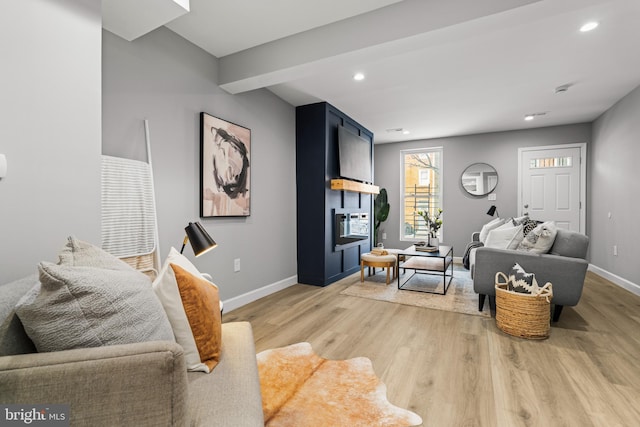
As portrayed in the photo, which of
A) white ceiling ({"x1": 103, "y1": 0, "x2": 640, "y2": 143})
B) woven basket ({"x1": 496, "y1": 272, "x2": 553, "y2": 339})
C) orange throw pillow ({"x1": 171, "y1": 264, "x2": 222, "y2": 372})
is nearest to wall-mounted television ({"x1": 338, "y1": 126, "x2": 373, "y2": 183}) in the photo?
white ceiling ({"x1": 103, "y1": 0, "x2": 640, "y2": 143})

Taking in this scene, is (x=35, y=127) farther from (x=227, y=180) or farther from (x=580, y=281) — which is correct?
(x=580, y=281)

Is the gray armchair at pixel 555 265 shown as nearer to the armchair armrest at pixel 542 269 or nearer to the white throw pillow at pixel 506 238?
the armchair armrest at pixel 542 269

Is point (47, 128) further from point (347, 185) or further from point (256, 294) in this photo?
point (347, 185)

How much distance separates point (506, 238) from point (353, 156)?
2.33m

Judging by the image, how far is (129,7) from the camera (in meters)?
1.82

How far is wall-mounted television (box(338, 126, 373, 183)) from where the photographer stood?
4.30 meters

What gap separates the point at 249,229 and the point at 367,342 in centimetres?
173

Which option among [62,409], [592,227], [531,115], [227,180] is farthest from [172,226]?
[592,227]

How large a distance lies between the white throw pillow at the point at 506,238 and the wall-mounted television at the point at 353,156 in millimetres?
2015

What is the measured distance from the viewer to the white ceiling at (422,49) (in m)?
2.12

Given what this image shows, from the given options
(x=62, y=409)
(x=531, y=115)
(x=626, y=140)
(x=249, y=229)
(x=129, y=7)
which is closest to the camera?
(x=62, y=409)

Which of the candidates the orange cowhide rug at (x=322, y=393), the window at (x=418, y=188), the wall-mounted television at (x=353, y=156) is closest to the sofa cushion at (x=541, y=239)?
the orange cowhide rug at (x=322, y=393)

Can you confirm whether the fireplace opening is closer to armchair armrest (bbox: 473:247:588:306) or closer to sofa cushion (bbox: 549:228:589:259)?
armchair armrest (bbox: 473:247:588:306)

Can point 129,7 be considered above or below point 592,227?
above
